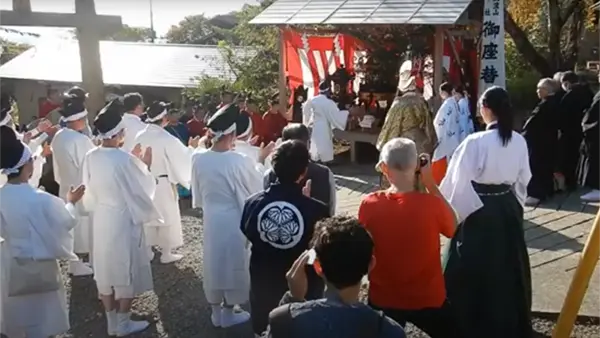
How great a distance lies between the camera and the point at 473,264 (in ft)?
14.8

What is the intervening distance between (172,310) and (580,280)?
3.22m

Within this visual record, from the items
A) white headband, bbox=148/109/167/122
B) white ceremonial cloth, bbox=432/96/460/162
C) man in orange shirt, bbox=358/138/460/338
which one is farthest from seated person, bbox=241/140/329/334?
white ceremonial cloth, bbox=432/96/460/162

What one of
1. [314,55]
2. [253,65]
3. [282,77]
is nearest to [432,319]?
[282,77]

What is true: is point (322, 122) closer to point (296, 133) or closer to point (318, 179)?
point (296, 133)

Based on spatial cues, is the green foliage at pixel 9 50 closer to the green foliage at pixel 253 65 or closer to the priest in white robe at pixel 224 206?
the green foliage at pixel 253 65

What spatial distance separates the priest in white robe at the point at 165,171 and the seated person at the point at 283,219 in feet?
10.7

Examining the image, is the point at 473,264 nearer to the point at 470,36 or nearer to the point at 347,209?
the point at 347,209

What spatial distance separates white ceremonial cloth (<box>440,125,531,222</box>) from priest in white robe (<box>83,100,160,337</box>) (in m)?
2.27

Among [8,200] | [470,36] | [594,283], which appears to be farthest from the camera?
[470,36]

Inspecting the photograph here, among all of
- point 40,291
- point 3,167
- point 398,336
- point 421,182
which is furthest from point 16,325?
point 398,336

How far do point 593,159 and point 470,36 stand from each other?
3927 mm

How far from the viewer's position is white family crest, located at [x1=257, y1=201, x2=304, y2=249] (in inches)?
141

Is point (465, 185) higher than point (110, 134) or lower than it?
lower

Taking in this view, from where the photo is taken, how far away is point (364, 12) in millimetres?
11641
